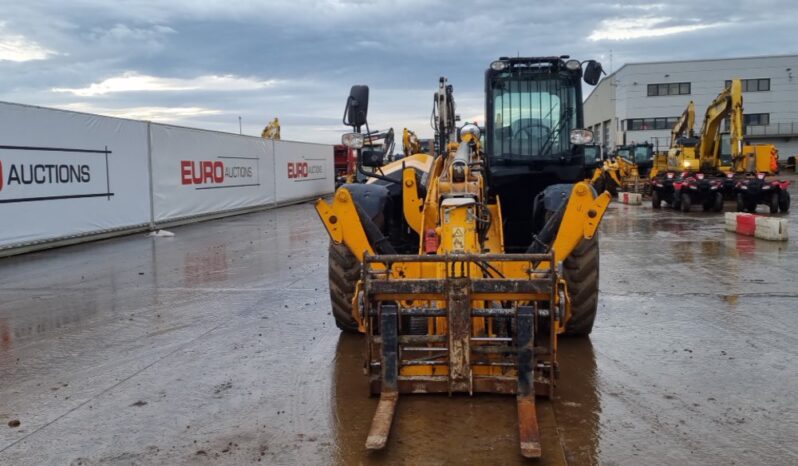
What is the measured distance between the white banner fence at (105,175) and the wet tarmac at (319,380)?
387cm

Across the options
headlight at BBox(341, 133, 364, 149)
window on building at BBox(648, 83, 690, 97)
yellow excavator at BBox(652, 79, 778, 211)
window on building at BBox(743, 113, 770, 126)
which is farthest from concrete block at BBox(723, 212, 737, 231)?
window on building at BBox(743, 113, 770, 126)

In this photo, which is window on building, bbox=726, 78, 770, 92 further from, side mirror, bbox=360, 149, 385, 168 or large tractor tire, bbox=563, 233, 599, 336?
side mirror, bbox=360, 149, 385, 168

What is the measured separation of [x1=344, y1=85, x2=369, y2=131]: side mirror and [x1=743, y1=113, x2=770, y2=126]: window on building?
62984mm

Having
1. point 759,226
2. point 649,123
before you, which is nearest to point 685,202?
point 759,226

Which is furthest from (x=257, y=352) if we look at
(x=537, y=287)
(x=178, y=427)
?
(x=537, y=287)

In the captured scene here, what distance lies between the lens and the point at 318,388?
534 cm

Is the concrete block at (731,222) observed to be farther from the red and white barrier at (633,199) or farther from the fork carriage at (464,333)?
the fork carriage at (464,333)

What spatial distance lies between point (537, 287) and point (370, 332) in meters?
1.21

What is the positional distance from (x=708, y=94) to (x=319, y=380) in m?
62.6

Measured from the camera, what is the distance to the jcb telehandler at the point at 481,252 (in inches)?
183

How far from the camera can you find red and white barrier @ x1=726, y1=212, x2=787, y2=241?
13.8 metres

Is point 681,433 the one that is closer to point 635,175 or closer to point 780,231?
point 780,231

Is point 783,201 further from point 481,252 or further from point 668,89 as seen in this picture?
point 668,89

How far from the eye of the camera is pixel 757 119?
60375mm
